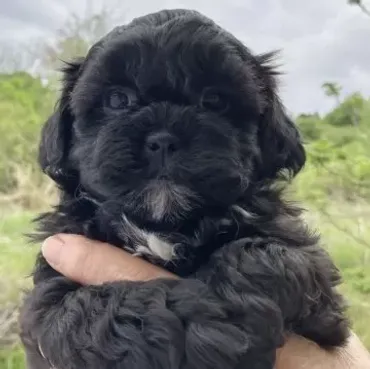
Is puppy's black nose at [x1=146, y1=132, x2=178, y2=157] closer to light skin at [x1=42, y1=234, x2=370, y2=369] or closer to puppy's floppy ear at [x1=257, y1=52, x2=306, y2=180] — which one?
light skin at [x1=42, y1=234, x2=370, y2=369]

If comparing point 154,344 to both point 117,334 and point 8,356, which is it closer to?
point 117,334

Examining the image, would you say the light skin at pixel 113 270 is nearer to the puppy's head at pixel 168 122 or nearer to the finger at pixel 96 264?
the finger at pixel 96 264

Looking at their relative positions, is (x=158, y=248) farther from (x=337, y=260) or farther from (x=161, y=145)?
(x=337, y=260)

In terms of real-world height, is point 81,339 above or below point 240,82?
below

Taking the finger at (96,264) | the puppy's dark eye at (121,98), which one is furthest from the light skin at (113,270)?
the puppy's dark eye at (121,98)

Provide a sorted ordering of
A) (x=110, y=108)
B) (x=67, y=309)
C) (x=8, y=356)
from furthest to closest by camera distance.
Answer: (x=8, y=356), (x=110, y=108), (x=67, y=309)

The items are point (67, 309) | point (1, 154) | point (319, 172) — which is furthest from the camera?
point (1, 154)

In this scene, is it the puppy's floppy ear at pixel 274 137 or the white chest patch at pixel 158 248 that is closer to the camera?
the white chest patch at pixel 158 248

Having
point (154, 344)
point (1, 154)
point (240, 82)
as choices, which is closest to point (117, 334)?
point (154, 344)
